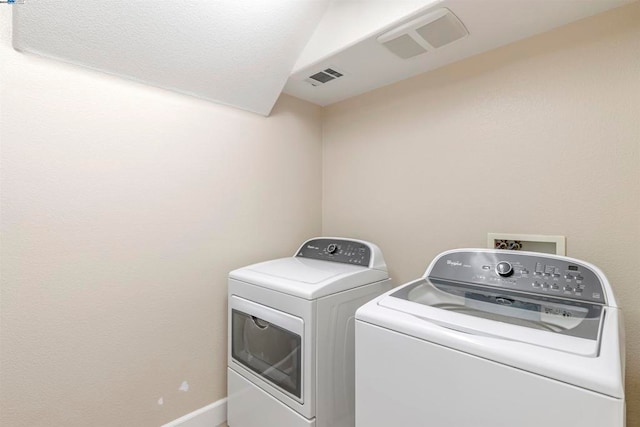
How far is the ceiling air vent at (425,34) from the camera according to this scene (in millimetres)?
1271

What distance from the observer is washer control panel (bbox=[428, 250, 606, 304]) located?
1.04 m

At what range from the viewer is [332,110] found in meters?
2.26

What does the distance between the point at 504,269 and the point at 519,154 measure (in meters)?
0.60

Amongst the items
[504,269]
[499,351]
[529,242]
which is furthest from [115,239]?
[529,242]

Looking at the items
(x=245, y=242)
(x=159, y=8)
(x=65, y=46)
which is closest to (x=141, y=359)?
(x=245, y=242)

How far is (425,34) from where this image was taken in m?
1.38

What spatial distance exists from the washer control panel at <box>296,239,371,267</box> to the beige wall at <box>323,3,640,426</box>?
0.79 ft

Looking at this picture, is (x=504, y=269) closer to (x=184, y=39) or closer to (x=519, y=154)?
(x=519, y=154)

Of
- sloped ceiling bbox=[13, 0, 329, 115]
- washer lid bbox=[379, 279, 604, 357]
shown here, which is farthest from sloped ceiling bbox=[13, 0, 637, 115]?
washer lid bbox=[379, 279, 604, 357]

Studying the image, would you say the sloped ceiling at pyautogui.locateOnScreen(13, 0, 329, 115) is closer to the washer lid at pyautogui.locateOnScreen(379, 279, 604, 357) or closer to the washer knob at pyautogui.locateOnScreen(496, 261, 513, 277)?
the washer lid at pyautogui.locateOnScreen(379, 279, 604, 357)

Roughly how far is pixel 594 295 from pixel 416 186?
37.5 inches

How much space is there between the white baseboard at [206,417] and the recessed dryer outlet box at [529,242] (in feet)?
5.69

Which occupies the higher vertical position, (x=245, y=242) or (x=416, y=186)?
(x=416, y=186)

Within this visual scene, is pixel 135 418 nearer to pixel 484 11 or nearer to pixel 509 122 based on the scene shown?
pixel 509 122
